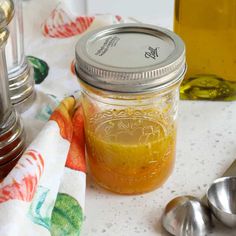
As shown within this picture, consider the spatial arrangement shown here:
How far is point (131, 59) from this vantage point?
510mm

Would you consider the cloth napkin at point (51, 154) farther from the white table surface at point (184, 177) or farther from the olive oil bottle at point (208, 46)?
the olive oil bottle at point (208, 46)

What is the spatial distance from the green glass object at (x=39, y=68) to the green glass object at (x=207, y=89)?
171mm

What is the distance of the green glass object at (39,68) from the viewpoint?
0.72 meters

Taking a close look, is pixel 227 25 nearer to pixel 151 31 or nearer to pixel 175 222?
pixel 151 31

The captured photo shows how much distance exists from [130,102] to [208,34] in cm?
19

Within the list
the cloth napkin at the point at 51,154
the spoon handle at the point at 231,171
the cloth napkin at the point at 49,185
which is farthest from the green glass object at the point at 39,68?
the spoon handle at the point at 231,171

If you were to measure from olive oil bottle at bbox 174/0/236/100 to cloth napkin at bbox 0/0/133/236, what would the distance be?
0.46ft

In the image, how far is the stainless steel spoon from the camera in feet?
1.62

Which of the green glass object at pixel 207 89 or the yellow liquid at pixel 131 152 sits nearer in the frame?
the yellow liquid at pixel 131 152

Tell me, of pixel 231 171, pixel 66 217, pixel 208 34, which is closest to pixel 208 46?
pixel 208 34

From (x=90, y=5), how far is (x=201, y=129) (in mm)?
387

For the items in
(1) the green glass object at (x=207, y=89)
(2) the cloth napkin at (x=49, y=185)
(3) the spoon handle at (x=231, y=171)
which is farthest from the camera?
(1) the green glass object at (x=207, y=89)

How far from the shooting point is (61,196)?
52cm

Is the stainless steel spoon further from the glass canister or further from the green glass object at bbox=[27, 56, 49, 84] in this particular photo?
the green glass object at bbox=[27, 56, 49, 84]
